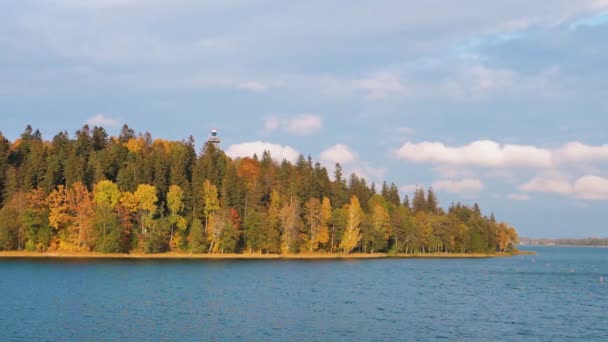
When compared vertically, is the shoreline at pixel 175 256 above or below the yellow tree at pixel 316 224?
below

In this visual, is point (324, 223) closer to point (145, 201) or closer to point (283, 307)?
point (145, 201)

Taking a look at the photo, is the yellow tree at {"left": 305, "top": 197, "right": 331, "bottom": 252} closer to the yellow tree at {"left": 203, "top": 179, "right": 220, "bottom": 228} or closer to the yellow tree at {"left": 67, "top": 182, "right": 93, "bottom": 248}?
the yellow tree at {"left": 203, "top": 179, "right": 220, "bottom": 228}

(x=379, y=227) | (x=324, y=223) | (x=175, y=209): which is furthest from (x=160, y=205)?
(x=379, y=227)

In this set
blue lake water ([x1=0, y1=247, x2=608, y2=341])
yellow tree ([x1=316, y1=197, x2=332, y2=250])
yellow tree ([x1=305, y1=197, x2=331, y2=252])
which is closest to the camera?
blue lake water ([x1=0, y1=247, x2=608, y2=341])

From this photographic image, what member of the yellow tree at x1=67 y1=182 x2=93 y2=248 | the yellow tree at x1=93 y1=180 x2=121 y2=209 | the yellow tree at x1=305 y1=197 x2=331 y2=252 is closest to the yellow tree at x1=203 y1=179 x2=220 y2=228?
the yellow tree at x1=93 y1=180 x2=121 y2=209

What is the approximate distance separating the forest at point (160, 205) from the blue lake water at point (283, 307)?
3746cm

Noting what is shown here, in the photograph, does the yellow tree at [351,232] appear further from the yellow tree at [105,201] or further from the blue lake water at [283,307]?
the blue lake water at [283,307]

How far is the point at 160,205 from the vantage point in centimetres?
15262

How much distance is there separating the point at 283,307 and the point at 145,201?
293 ft

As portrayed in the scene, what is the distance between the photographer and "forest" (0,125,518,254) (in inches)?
5384

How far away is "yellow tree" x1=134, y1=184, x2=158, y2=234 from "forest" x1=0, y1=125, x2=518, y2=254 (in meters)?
0.24

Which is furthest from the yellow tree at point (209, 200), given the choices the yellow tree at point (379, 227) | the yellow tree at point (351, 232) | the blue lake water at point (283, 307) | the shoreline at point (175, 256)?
the blue lake water at point (283, 307)

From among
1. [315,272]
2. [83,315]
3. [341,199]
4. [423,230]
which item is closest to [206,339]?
[83,315]

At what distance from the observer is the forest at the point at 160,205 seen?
13675cm
